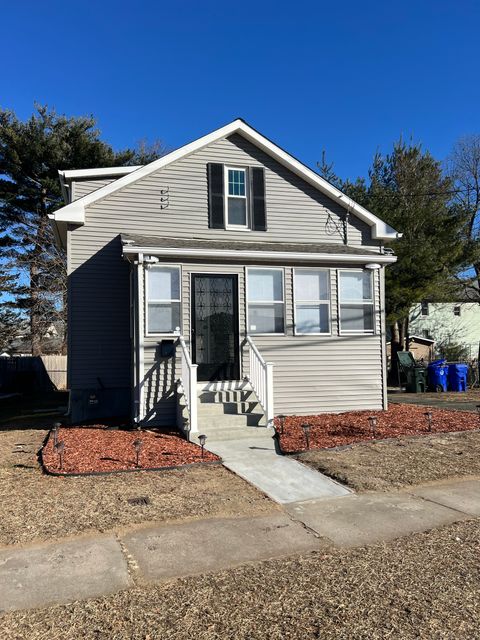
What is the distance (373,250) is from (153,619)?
1059 centimetres

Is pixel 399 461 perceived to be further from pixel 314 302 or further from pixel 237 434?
pixel 314 302

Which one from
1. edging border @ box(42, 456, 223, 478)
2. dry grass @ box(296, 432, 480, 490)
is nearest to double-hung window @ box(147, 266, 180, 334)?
edging border @ box(42, 456, 223, 478)

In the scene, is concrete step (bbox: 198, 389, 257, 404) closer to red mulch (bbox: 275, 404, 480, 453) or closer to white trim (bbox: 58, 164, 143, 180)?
red mulch (bbox: 275, 404, 480, 453)

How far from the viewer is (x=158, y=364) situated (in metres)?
9.93

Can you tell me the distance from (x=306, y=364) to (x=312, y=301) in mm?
1359

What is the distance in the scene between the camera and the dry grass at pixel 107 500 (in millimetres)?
4938

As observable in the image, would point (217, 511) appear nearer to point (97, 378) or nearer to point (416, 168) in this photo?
point (97, 378)

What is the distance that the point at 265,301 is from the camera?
10.9m

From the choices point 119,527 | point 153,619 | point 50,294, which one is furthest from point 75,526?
point 50,294

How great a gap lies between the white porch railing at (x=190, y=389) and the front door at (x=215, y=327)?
909 mm

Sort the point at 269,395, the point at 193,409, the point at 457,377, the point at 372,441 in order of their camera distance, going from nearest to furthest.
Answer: the point at 372,441 → the point at 193,409 → the point at 269,395 → the point at 457,377

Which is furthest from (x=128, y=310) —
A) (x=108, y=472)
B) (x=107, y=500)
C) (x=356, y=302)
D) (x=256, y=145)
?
(x=107, y=500)

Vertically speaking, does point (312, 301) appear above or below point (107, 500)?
above

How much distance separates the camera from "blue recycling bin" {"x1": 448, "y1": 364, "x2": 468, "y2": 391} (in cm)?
1802
